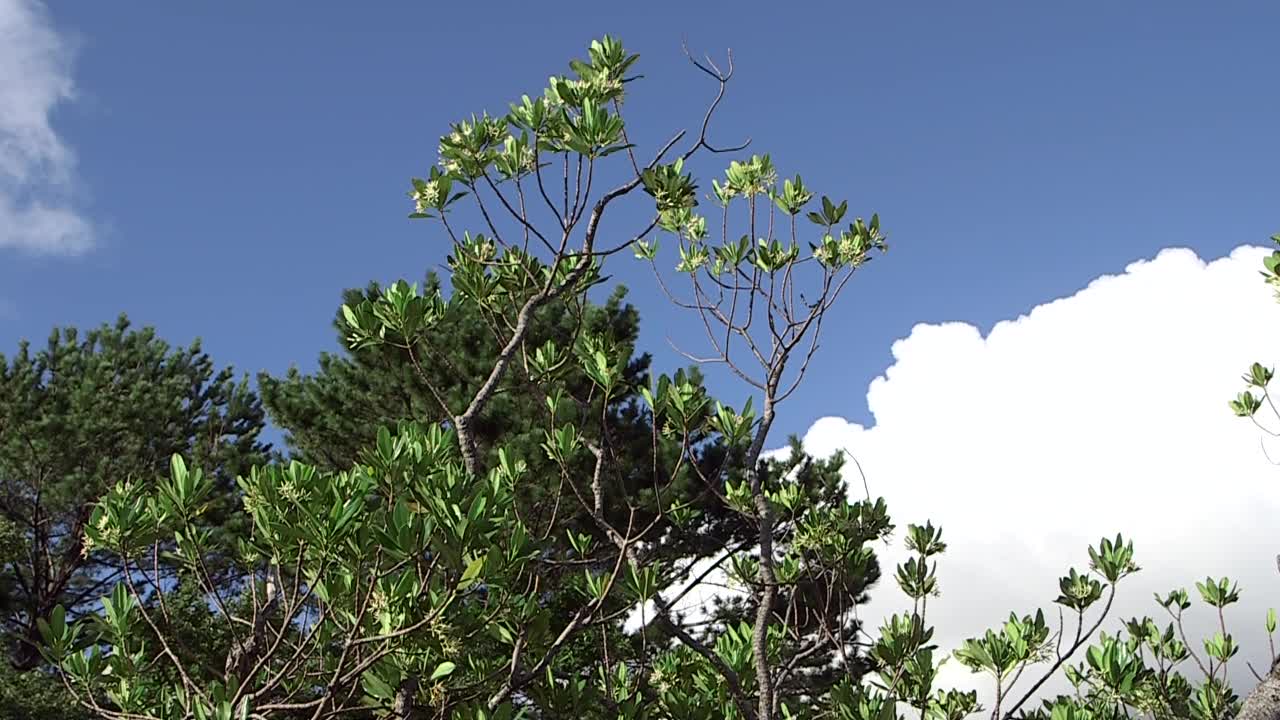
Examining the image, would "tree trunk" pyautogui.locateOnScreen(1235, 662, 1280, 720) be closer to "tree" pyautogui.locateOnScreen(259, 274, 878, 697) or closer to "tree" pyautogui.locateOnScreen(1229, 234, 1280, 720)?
"tree" pyautogui.locateOnScreen(1229, 234, 1280, 720)

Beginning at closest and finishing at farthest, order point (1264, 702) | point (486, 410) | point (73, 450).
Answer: point (1264, 702)
point (486, 410)
point (73, 450)

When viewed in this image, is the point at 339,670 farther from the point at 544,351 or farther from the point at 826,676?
the point at 826,676

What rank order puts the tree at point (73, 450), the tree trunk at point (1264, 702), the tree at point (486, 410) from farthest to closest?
the tree at point (73, 450)
the tree at point (486, 410)
the tree trunk at point (1264, 702)

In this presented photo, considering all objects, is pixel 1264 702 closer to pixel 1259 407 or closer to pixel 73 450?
pixel 1259 407

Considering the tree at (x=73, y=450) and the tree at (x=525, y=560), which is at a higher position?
the tree at (x=73, y=450)

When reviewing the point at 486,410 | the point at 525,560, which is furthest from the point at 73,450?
the point at 525,560

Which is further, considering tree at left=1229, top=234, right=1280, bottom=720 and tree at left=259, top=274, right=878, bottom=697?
tree at left=259, top=274, right=878, bottom=697

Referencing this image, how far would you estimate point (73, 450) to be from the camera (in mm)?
11758

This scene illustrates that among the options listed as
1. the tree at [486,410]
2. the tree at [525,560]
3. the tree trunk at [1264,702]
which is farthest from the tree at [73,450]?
the tree trunk at [1264,702]

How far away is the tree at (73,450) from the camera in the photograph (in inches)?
449

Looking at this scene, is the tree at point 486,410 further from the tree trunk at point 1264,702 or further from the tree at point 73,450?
the tree trunk at point 1264,702

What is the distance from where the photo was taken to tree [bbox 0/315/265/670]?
37.4 feet

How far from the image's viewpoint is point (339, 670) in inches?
82.7

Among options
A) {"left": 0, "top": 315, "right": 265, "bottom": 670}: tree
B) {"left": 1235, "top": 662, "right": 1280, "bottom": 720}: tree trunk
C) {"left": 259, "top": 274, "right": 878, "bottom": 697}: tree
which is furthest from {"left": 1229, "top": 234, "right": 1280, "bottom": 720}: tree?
{"left": 0, "top": 315, "right": 265, "bottom": 670}: tree
